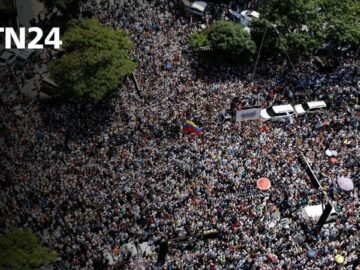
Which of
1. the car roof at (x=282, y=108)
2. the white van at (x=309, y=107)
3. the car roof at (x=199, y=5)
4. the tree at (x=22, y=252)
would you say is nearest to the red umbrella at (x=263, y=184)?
the car roof at (x=282, y=108)

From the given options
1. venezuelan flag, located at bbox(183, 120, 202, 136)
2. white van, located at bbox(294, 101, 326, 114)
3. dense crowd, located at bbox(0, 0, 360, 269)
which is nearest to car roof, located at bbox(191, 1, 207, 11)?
dense crowd, located at bbox(0, 0, 360, 269)

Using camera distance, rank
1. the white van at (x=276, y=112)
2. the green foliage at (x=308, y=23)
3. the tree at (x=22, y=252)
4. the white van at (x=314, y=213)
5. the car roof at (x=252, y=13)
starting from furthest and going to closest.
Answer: the car roof at (x=252, y=13) < the green foliage at (x=308, y=23) < the white van at (x=276, y=112) < the white van at (x=314, y=213) < the tree at (x=22, y=252)

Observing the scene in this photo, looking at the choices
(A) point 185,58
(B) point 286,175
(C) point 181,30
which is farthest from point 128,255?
(C) point 181,30

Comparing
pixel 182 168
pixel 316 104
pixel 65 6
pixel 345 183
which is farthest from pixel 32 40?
pixel 345 183

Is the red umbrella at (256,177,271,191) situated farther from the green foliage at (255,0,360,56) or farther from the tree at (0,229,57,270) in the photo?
the tree at (0,229,57,270)

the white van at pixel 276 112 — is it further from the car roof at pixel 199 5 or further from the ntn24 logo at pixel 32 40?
the ntn24 logo at pixel 32 40

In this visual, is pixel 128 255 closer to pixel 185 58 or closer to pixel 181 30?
pixel 185 58
